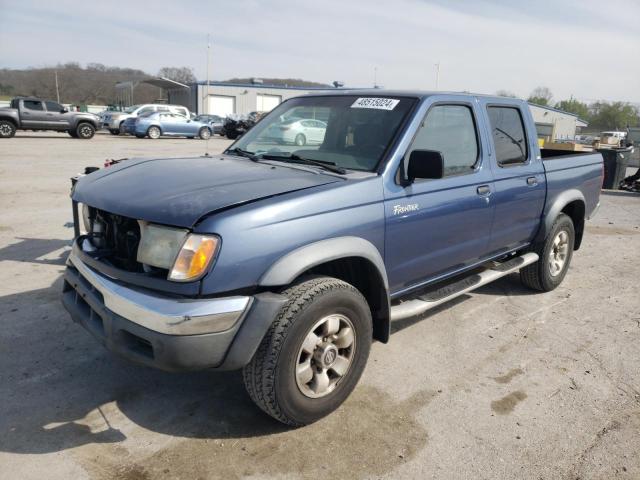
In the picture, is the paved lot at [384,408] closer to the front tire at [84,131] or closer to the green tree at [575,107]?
the front tire at [84,131]

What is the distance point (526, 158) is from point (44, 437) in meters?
4.24

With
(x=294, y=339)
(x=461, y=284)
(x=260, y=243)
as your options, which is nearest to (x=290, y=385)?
(x=294, y=339)

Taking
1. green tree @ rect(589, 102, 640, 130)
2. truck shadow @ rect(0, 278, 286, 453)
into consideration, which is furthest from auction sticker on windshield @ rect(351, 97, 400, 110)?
green tree @ rect(589, 102, 640, 130)

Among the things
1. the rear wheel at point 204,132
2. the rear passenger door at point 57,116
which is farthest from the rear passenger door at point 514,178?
the rear wheel at point 204,132

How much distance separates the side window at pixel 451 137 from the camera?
3.64 metres

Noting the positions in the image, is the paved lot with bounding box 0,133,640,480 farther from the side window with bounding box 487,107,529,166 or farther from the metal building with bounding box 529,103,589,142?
the metal building with bounding box 529,103,589,142

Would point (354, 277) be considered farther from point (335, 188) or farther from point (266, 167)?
point (266, 167)

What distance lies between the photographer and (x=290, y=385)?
9.04 ft

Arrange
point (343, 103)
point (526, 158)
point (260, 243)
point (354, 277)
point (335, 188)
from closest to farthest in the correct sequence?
point (260, 243) → point (335, 188) → point (354, 277) → point (343, 103) → point (526, 158)

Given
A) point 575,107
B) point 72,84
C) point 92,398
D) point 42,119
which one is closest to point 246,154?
point 92,398

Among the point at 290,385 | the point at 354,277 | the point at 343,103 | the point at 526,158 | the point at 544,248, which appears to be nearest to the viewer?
the point at 290,385

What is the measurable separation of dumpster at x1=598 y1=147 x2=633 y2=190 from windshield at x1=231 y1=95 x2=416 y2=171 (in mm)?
12574

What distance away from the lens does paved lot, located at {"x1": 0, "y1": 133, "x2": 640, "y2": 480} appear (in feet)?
8.79

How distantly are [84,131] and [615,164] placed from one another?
21.7 metres
